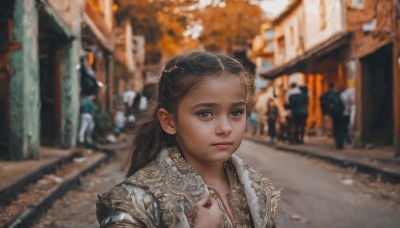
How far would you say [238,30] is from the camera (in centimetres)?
4325

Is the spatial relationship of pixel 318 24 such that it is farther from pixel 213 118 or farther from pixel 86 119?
pixel 213 118

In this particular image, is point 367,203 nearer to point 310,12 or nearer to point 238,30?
point 310,12

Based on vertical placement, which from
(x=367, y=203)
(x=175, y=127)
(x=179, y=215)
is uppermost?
(x=175, y=127)

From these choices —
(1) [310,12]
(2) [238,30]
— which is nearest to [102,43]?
(1) [310,12]

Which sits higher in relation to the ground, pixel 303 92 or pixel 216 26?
pixel 216 26

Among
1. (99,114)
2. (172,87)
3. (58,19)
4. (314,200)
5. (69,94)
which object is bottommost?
(314,200)

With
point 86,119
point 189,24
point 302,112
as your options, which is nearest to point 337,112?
point 302,112

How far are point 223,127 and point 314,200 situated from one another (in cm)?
530

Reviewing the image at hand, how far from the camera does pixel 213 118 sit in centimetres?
218

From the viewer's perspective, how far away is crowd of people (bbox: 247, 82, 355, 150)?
47.5 ft

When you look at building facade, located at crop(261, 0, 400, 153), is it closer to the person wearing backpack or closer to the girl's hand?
the person wearing backpack

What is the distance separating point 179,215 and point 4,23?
8566 mm

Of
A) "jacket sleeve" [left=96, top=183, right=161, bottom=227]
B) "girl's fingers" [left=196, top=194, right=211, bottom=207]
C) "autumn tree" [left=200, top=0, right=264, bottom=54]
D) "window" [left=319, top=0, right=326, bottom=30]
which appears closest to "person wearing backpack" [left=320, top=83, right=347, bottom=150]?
"window" [left=319, top=0, right=326, bottom=30]

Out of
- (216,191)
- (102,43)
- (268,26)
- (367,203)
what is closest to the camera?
(216,191)
